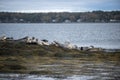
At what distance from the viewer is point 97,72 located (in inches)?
811

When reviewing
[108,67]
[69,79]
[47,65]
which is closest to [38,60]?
[47,65]

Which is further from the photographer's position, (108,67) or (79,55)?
(79,55)

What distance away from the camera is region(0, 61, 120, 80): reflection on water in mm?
18984

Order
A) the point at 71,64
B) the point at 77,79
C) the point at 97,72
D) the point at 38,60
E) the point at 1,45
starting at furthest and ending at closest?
the point at 1,45, the point at 38,60, the point at 71,64, the point at 97,72, the point at 77,79

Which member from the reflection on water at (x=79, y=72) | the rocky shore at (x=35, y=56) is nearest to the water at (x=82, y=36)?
the rocky shore at (x=35, y=56)

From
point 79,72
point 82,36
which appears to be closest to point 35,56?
point 79,72

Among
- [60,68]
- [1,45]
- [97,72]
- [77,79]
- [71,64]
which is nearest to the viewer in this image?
[77,79]

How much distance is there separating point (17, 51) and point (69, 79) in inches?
400

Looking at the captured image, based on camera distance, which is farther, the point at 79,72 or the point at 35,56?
the point at 35,56

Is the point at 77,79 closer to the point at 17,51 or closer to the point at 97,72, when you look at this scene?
the point at 97,72

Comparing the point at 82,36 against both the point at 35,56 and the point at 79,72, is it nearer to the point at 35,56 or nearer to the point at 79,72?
the point at 35,56

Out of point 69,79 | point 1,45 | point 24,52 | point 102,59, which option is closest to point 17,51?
point 24,52

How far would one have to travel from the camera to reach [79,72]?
20625mm

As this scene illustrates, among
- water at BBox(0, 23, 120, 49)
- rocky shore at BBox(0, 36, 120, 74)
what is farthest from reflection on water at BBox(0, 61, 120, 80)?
water at BBox(0, 23, 120, 49)
